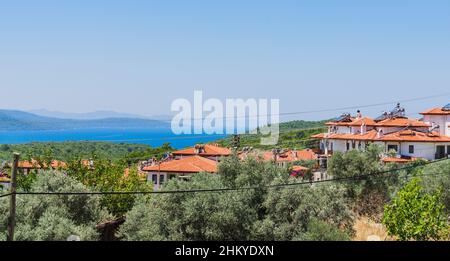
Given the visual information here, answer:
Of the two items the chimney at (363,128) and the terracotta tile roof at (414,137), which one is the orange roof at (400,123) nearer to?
the chimney at (363,128)

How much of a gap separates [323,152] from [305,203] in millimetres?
35039

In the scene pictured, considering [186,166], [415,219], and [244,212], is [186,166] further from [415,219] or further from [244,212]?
[415,219]

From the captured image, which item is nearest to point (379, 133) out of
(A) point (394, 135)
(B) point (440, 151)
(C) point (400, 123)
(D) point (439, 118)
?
(A) point (394, 135)

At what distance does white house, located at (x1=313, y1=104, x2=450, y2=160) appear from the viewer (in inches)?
1731

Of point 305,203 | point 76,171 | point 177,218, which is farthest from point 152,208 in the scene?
point 76,171

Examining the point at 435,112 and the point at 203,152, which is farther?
the point at 203,152

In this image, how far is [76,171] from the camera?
101ft

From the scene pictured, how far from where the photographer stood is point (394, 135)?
45375 mm

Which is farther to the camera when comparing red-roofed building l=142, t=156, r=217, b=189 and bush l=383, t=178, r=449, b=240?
red-roofed building l=142, t=156, r=217, b=189

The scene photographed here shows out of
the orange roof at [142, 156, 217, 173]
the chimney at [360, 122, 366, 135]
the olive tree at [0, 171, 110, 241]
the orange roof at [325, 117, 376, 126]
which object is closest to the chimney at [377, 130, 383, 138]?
the chimney at [360, 122, 366, 135]

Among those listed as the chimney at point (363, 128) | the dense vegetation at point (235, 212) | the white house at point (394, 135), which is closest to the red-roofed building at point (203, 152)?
the white house at point (394, 135)

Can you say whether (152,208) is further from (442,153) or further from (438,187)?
(442,153)

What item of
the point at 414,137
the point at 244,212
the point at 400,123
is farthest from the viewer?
the point at 400,123

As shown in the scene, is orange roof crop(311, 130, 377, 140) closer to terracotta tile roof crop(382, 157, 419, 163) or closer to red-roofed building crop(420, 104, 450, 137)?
terracotta tile roof crop(382, 157, 419, 163)
